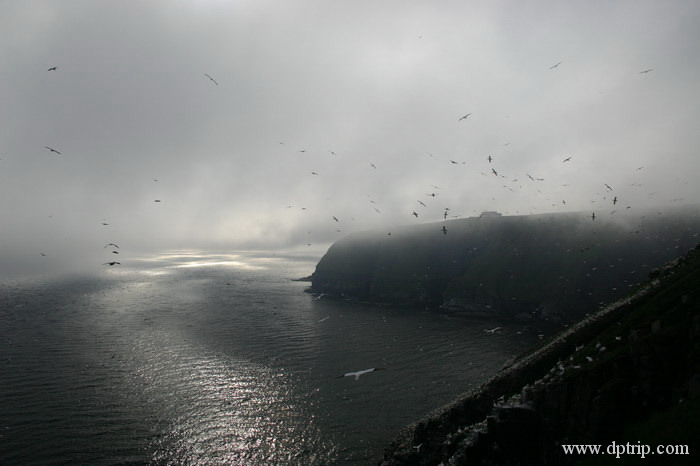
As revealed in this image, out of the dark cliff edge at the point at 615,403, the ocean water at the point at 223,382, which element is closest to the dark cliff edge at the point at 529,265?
the ocean water at the point at 223,382

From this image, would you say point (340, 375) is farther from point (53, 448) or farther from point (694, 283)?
point (694, 283)

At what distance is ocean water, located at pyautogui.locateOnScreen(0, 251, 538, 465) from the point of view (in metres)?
39.9

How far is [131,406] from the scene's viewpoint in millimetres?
48625

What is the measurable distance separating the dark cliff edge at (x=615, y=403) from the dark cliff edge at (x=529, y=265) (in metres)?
98.0

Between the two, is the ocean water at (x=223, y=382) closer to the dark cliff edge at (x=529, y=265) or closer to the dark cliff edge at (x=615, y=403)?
the dark cliff edge at (x=615, y=403)

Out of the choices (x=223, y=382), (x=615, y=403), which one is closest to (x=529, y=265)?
(x=223, y=382)

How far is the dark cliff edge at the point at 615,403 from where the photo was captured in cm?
1752

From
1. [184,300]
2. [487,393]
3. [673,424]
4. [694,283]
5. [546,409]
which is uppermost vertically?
[694,283]

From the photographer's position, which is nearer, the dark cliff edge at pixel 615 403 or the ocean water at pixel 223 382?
the dark cliff edge at pixel 615 403

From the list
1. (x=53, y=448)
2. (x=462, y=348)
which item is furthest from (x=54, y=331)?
(x=462, y=348)

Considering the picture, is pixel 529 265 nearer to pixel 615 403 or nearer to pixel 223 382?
pixel 223 382

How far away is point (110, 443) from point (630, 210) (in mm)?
216452

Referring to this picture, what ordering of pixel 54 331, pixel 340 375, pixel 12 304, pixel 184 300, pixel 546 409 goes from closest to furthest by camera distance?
pixel 546 409, pixel 340 375, pixel 54 331, pixel 12 304, pixel 184 300

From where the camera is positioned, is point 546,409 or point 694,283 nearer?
point 546,409
